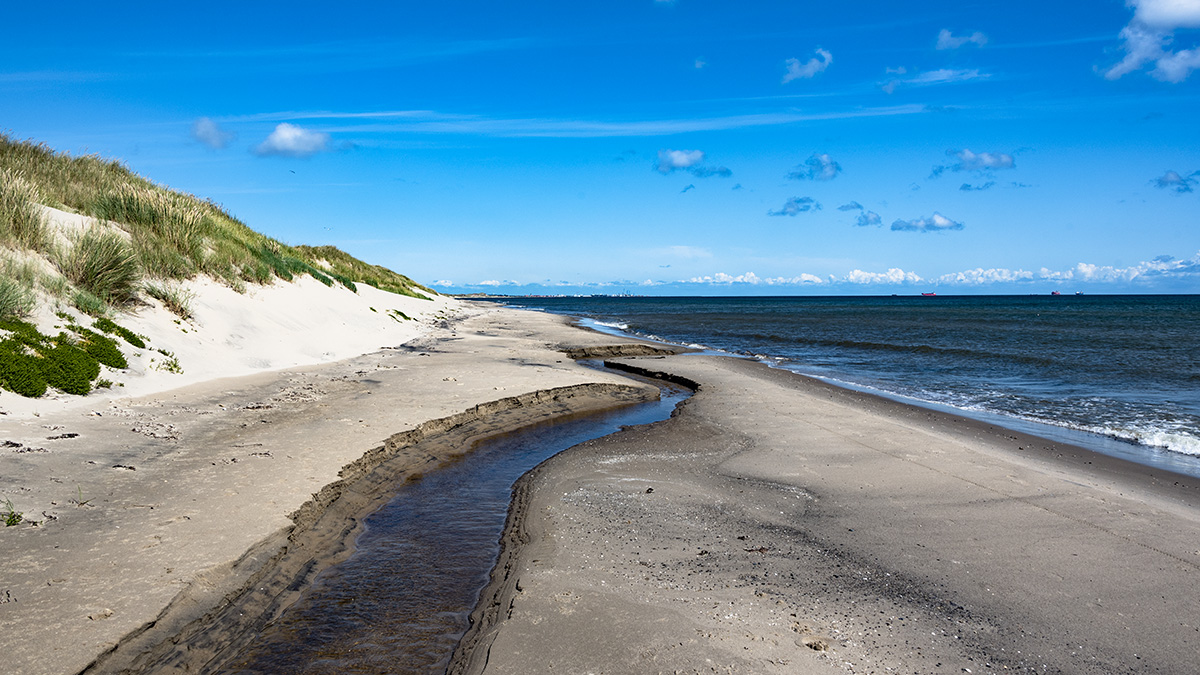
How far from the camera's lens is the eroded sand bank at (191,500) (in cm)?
378

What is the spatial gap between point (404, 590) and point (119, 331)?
373 inches

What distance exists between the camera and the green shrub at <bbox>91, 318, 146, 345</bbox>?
10.8m

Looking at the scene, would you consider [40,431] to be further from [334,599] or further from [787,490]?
[787,490]

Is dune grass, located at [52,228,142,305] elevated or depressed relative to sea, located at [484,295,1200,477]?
elevated

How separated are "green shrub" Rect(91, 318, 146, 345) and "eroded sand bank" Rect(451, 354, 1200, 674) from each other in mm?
8418

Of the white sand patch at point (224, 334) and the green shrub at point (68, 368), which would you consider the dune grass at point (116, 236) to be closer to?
the white sand patch at point (224, 334)

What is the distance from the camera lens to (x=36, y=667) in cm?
331

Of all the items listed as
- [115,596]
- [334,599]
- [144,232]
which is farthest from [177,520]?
[144,232]

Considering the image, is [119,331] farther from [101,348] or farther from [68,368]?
[68,368]

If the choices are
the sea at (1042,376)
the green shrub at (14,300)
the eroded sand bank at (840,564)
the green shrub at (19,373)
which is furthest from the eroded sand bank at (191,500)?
the sea at (1042,376)

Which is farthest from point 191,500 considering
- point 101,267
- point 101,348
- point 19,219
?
point 19,219

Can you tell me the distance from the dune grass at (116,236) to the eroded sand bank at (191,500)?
3.79 metres

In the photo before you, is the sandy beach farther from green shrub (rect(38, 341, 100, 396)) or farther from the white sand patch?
the white sand patch

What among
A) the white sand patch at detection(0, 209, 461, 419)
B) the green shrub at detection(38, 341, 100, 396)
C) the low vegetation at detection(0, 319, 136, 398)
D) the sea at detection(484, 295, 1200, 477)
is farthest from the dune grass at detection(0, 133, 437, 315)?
the sea at detection(484, 295, 1200, 477)
